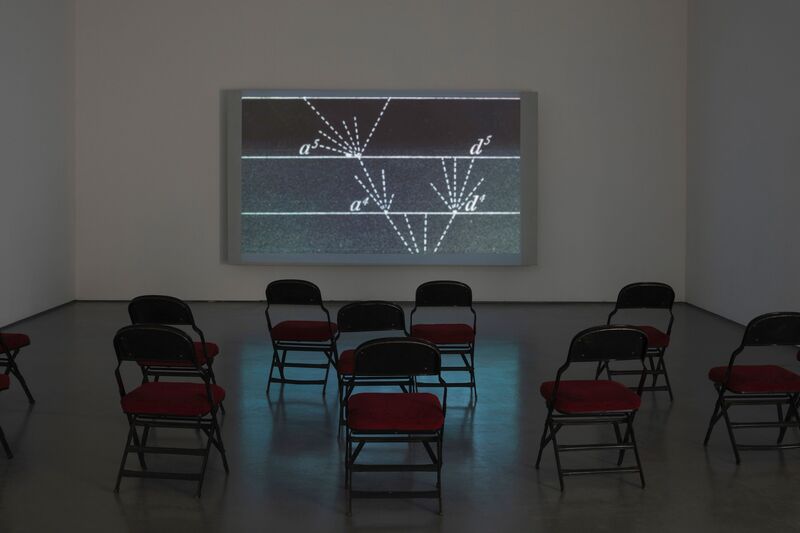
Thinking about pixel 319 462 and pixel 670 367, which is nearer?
pixel 319 462

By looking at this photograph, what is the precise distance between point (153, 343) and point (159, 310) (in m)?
1.43

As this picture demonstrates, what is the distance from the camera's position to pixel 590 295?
11.2 metres

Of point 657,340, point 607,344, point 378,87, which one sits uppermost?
point 378,87

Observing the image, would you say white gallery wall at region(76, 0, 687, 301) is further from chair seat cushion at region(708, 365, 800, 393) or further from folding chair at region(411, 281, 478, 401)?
chair seat cushion at region(708, 365, 800, 393)

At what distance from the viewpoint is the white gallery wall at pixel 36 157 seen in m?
9.30

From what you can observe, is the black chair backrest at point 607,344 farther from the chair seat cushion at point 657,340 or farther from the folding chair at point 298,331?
the folding chair at point 298,331

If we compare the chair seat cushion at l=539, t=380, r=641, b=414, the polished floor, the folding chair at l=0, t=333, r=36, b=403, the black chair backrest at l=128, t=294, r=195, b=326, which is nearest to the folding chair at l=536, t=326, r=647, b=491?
the chair seat cushion at l=539, t=380, r=641, b=414

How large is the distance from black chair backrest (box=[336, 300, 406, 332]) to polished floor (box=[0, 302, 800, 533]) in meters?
0.62

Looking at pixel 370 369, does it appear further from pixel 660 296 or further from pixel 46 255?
pixel 46 255

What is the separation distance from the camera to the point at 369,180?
10.8m

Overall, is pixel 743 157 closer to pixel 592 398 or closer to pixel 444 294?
pixel 444 294

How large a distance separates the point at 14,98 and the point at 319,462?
6.32 m

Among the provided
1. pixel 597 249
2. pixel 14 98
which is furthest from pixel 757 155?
pixel 14 98

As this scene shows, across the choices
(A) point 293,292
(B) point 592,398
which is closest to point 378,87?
(A) point 293,292
